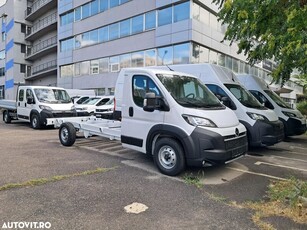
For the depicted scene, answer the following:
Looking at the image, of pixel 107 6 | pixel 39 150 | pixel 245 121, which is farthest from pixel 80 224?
pixel 107 6

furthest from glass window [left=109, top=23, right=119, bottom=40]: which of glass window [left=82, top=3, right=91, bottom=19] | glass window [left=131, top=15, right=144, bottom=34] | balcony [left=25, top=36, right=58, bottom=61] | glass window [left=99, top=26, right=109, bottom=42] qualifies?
balcony [left=25, top=36, right=58, bottom=61]

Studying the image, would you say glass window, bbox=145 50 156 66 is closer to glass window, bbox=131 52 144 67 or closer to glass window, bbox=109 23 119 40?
glass window, bbox=131 52 144 67

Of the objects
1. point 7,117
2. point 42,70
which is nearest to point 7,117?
point 7,117

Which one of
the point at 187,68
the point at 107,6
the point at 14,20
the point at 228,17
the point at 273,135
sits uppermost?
the point at 14,20

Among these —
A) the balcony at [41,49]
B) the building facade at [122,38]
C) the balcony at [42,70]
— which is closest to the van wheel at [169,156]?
the building facade at [122,38]

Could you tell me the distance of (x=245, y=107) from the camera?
7789 millimetres

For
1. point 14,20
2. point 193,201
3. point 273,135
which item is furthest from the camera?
point 14,20

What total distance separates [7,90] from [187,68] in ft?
136

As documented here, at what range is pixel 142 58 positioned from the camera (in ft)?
73.0

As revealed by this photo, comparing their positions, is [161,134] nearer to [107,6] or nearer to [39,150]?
[39,150]

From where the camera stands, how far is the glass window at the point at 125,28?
2362 cm

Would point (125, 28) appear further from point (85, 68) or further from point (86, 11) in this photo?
point (85, 68)

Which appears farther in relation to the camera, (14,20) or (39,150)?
(14,20)

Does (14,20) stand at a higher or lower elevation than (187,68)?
higher
